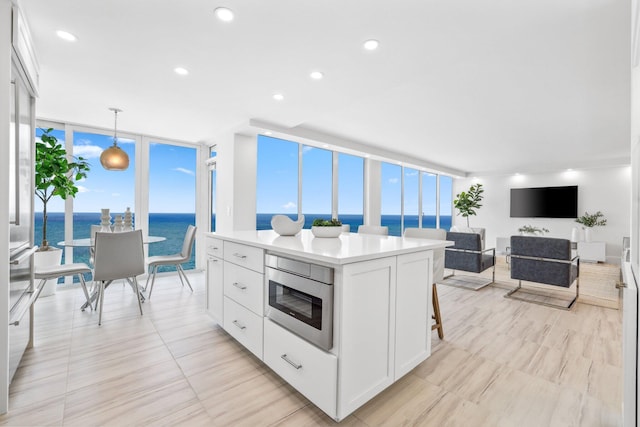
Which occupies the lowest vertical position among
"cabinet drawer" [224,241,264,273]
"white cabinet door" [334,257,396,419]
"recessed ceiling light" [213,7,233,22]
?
"white cabinet door" [334,257,396,419]

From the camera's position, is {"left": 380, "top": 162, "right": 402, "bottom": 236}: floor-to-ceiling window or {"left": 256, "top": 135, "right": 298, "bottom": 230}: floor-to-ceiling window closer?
{"left": 256, "top": 135, "right": 298, "bottom": 230}: floor-to-ceiling window

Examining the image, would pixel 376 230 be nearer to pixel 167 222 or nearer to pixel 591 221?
pixel 167 222

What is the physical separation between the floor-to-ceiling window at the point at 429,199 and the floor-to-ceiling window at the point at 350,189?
2762mm

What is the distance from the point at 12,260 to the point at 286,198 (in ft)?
13.4

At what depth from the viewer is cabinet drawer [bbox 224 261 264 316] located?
6.79 feet

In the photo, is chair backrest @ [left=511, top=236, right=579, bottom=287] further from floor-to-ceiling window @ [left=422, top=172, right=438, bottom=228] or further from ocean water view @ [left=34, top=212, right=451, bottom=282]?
floor-to-ceiling window @ [left=422, top=172, right=438, bottom=228]

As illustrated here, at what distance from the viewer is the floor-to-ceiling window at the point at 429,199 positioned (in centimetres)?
865

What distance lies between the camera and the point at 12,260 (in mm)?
1672

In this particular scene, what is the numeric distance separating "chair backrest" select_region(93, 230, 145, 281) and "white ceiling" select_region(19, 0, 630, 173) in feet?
4.87

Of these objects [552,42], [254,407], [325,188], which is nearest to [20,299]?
[254,407]

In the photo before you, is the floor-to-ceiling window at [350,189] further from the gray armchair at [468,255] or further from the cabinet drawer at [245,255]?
the cabinet drawer at [245,255]

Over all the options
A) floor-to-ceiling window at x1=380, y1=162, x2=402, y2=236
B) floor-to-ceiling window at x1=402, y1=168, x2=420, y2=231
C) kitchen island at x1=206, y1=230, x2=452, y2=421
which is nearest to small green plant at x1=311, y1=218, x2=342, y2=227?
kitchen island at x1=206, y1=230, x2=452, y2=421

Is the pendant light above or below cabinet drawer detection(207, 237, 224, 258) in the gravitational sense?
above

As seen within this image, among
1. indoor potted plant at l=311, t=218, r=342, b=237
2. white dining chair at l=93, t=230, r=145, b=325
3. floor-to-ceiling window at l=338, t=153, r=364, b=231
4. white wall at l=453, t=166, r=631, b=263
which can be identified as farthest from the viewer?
white wall at l=453, t=166, r=631, b=263
